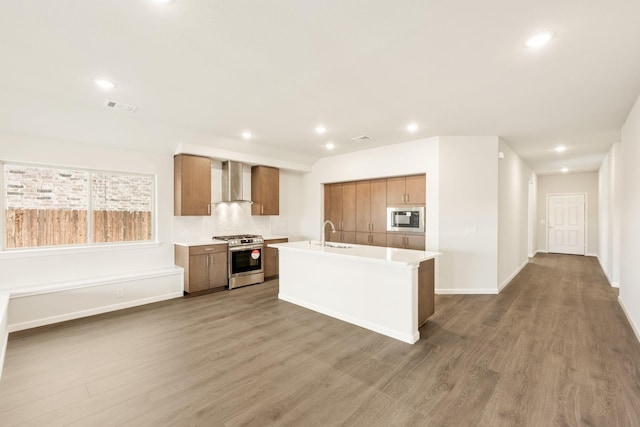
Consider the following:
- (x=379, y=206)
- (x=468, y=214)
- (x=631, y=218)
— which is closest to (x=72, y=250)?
Result: (x=379, y=206)

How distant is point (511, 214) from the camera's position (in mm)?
5715

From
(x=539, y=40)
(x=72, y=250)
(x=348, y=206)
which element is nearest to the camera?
(x=539, y=40)

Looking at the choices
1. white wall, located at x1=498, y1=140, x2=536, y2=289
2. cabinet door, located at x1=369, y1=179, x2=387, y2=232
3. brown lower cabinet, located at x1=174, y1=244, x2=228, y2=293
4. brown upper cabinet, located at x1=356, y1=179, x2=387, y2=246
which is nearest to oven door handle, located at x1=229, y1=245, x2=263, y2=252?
brown lower cabinet, located at x1=174, y1=244, x2=228, y2=293

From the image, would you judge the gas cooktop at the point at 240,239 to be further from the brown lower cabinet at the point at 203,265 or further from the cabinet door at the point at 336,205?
the cabinet door at the point at 336,205

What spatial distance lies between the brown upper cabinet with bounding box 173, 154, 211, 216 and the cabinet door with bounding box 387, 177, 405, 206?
331 centimetres

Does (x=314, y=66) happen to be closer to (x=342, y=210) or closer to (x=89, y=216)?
(x=89, y=216)

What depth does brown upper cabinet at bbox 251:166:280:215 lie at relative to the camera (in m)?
5.92

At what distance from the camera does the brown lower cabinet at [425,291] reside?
329 centimetres

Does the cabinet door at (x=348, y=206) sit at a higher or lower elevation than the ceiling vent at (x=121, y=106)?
lower

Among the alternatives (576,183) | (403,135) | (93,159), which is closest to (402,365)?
(403,135)

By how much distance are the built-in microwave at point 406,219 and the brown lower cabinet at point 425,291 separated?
1.67 meters

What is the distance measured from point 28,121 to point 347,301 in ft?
14.5

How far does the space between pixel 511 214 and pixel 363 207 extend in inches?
114

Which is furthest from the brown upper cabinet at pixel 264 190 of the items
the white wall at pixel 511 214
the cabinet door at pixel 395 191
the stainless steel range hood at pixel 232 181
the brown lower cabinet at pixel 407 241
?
the white wall at pixel 511 214
